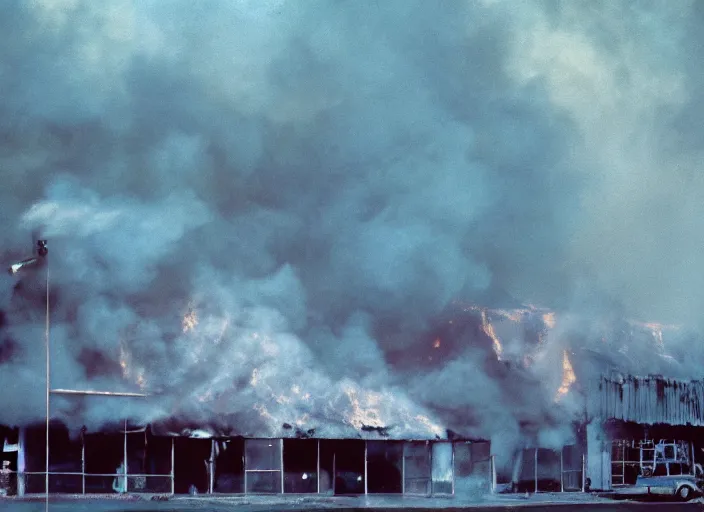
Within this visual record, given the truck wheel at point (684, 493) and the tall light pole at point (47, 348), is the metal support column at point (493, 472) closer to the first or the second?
the truck wheel at point (684, 493)

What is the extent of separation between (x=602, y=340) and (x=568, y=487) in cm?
619

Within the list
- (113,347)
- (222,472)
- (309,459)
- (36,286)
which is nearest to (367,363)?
(309,459)

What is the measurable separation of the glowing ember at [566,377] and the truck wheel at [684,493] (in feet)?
19.8

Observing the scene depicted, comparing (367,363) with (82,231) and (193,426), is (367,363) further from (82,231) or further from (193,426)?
(82,231)

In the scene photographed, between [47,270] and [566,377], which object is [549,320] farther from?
[47,270]

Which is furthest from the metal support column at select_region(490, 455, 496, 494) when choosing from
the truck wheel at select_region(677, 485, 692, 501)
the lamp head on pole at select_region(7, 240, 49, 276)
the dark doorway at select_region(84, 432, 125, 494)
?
the lamp head on pole at select_region(7, 240, 49, 276)

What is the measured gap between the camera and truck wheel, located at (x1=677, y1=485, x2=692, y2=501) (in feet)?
124

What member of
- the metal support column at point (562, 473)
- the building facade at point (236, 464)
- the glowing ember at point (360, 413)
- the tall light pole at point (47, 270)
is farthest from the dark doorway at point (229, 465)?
the metal support column at point (562, 473)

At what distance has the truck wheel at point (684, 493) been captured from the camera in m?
37.9

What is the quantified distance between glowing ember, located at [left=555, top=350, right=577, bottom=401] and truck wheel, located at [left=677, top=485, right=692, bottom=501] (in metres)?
6.05

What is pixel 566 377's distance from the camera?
123 ft

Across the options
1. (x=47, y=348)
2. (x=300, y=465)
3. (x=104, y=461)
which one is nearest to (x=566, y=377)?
(x=300, y=465)

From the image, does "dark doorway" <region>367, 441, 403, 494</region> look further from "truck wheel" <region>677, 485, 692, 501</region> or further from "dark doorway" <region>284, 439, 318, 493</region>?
"truck wheel" <region>677, 485, 692, 501</region>

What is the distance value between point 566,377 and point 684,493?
6.54 metres
